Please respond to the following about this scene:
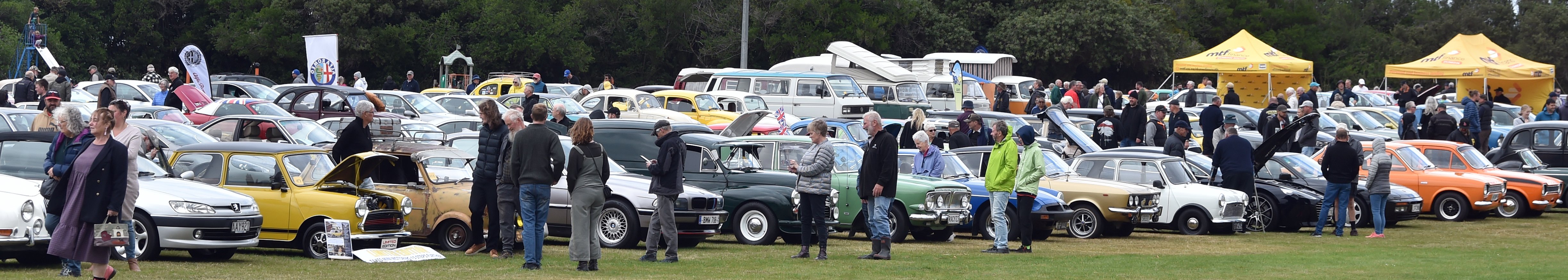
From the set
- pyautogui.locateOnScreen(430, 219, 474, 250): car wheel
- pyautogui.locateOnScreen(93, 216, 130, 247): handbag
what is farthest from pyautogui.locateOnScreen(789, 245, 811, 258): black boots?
pyautogui.locateOnScreen(93, 216, 130, 247): handbag

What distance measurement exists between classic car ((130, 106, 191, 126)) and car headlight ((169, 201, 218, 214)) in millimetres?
10817

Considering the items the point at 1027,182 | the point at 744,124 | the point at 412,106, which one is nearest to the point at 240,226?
the point at 1027,182

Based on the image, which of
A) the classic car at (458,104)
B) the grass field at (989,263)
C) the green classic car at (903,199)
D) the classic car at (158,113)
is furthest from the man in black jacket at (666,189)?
the classic car at (458,104)

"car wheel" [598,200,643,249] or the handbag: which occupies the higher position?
the handbag

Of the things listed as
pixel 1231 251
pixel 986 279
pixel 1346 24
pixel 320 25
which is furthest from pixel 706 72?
pixel 1346 24

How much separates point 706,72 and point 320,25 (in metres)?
17.8

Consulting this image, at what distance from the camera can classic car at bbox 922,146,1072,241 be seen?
15320mm

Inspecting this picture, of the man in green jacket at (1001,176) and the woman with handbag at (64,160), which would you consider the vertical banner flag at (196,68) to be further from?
the man in green jacket at (1001,176)

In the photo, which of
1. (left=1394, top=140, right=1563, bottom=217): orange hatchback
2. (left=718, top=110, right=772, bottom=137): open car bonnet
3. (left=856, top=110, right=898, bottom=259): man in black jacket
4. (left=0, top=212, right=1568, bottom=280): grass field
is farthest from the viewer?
(left=718, top=110, right=772, bottom=137): open car bonnet

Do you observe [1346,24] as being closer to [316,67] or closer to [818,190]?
[316,67]

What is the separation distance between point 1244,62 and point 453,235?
29383 millimetres

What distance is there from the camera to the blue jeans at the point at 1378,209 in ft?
54.7

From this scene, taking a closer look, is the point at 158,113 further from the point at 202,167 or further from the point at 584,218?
Result: the point at 584,218

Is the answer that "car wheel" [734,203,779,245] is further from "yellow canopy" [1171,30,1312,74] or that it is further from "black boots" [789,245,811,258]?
"yellow canopy" [1171,30,1312,74]
